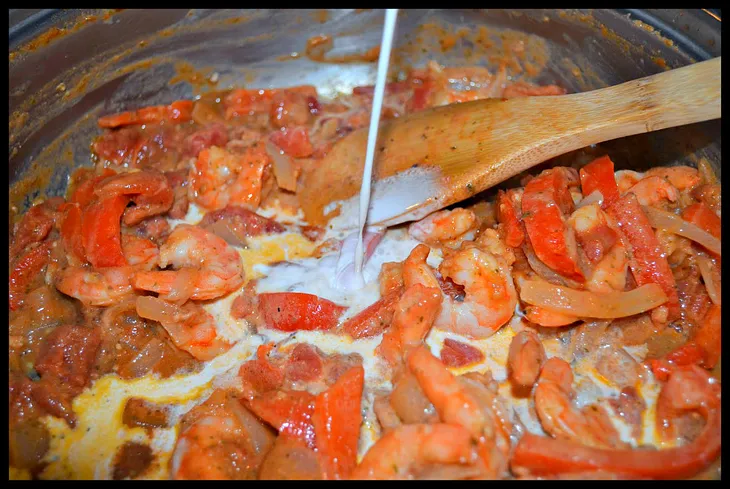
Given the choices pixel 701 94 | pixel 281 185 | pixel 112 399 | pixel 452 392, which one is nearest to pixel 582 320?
pixel 452 392

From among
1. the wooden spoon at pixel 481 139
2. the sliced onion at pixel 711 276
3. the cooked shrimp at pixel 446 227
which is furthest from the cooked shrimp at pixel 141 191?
the sliced onion at pixel 711 276

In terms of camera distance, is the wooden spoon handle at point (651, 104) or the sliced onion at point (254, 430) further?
the wooden spoon handle at point (651, 104)

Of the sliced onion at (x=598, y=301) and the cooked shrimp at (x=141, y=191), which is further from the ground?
the cooked shrimp at (x=141, y=191)

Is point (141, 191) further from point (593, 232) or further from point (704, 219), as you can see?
point (704, 219)

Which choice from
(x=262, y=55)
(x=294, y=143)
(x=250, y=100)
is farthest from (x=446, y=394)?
(x=262, y=55)

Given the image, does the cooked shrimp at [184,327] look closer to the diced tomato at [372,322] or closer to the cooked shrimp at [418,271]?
the diced tomato at [372,322]

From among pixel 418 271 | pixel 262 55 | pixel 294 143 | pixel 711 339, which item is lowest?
pixel 711 339
